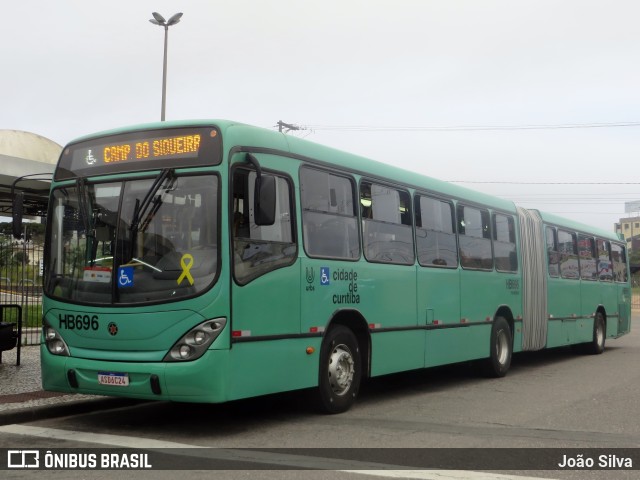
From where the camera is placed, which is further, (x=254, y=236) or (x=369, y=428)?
(x=369, y=428)

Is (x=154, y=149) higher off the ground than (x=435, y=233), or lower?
higher

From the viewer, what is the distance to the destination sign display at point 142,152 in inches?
302

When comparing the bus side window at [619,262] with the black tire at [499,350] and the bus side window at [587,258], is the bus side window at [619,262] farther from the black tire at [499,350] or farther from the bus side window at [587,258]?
the black tire at [499,350]

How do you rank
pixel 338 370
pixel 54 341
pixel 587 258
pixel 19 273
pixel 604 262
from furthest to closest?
1. pixel 604 262
2. pixel 587 258
3. pixel 19 273
4. pixel 338 370
5. pixel 54 341

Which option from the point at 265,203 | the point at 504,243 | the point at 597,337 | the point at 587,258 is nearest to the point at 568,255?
the point at 587,258

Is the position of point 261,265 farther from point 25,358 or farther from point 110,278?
point 25,358

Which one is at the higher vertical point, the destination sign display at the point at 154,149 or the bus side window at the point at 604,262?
the destination sign display at the point at 154,149

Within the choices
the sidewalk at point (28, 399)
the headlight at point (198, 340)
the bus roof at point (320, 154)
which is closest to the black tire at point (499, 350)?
the bus roof at point (320, 154)

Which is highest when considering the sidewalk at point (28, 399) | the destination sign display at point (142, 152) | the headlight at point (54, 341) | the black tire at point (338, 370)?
the destination sign display at point (142, 152)

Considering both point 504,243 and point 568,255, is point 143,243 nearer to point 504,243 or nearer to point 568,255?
point 504,243

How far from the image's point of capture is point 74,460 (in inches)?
255

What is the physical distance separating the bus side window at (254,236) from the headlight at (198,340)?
1.61 feet

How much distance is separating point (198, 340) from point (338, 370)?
2196 mm

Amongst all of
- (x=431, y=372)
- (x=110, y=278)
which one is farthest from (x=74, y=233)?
(x=431, y=372)
